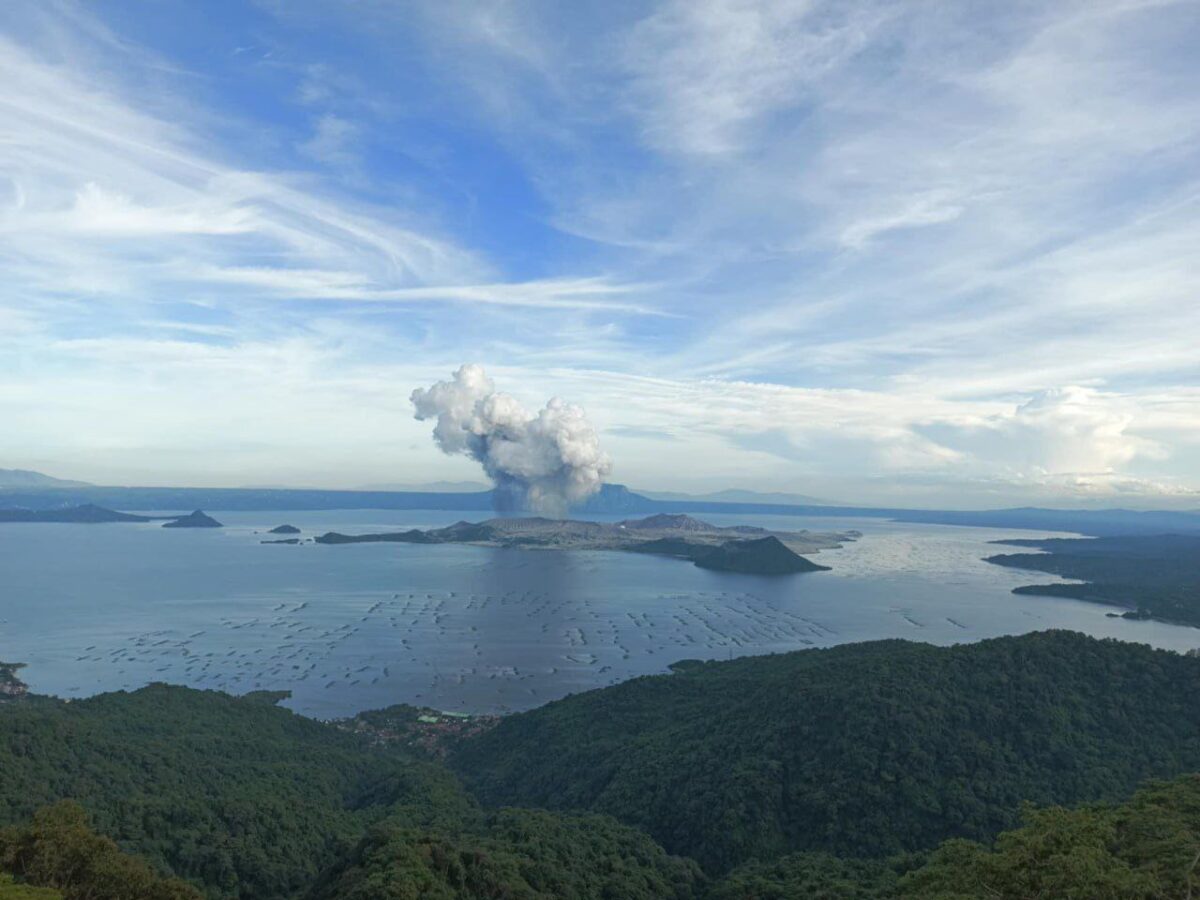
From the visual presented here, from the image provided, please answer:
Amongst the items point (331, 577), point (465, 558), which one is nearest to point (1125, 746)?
point (331, 577)

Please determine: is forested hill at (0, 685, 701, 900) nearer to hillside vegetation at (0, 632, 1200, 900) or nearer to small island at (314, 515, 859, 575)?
hillside vegetation at (0, 632, 1200, 900)

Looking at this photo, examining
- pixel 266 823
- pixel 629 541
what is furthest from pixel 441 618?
pixel 629 541

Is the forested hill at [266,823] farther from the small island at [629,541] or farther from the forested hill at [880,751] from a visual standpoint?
the small island at [629,541]

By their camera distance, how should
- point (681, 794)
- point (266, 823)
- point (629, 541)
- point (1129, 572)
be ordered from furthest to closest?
point (629, 541) < point (1129, 572) < point (681, 794) < point (266, 823)

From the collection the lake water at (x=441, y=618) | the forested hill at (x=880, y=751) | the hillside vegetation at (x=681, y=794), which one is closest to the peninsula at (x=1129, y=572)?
the lake water at (x=441, y=618)

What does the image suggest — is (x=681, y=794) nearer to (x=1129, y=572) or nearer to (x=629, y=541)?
(x=1129, y=572)

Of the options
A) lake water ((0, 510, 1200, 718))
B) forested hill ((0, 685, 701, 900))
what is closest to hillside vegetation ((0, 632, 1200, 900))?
forested hill ((0, 685, 701, 900))

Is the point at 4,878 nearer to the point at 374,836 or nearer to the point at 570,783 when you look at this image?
the point at 374,836
